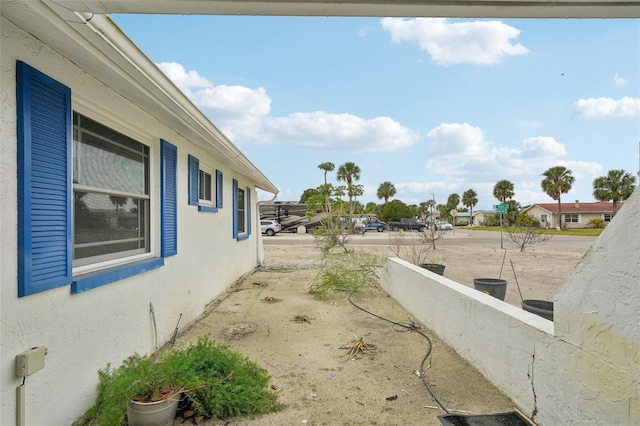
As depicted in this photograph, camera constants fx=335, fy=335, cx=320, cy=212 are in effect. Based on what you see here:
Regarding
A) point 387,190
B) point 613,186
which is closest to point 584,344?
point 613,186

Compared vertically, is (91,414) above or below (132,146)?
below

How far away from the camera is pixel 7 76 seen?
1.82 metres

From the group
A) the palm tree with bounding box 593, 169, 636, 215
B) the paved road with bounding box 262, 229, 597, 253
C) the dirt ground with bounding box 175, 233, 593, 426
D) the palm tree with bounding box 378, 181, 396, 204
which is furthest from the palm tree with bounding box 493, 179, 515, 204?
the dirt ground with bounding box 175, 233, 593, 426

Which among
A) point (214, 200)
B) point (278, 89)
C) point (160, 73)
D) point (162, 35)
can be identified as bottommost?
point (214, 200)

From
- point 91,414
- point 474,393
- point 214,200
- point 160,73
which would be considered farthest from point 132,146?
point 474,393

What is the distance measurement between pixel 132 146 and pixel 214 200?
2.94 metres

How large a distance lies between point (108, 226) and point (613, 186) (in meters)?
52.7

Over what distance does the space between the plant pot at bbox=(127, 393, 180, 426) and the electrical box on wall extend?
64 cm

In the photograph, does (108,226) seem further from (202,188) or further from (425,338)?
(425,338)

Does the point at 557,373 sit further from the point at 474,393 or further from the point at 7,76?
the point at 7,76

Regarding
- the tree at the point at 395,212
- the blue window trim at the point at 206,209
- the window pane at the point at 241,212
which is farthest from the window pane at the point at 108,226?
the tree at the point at 395,212

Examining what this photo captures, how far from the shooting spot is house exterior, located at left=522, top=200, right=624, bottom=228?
49281mm

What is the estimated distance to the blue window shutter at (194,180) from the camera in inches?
193

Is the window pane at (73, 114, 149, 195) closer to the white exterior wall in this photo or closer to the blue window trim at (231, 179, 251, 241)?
the white exterior wall
